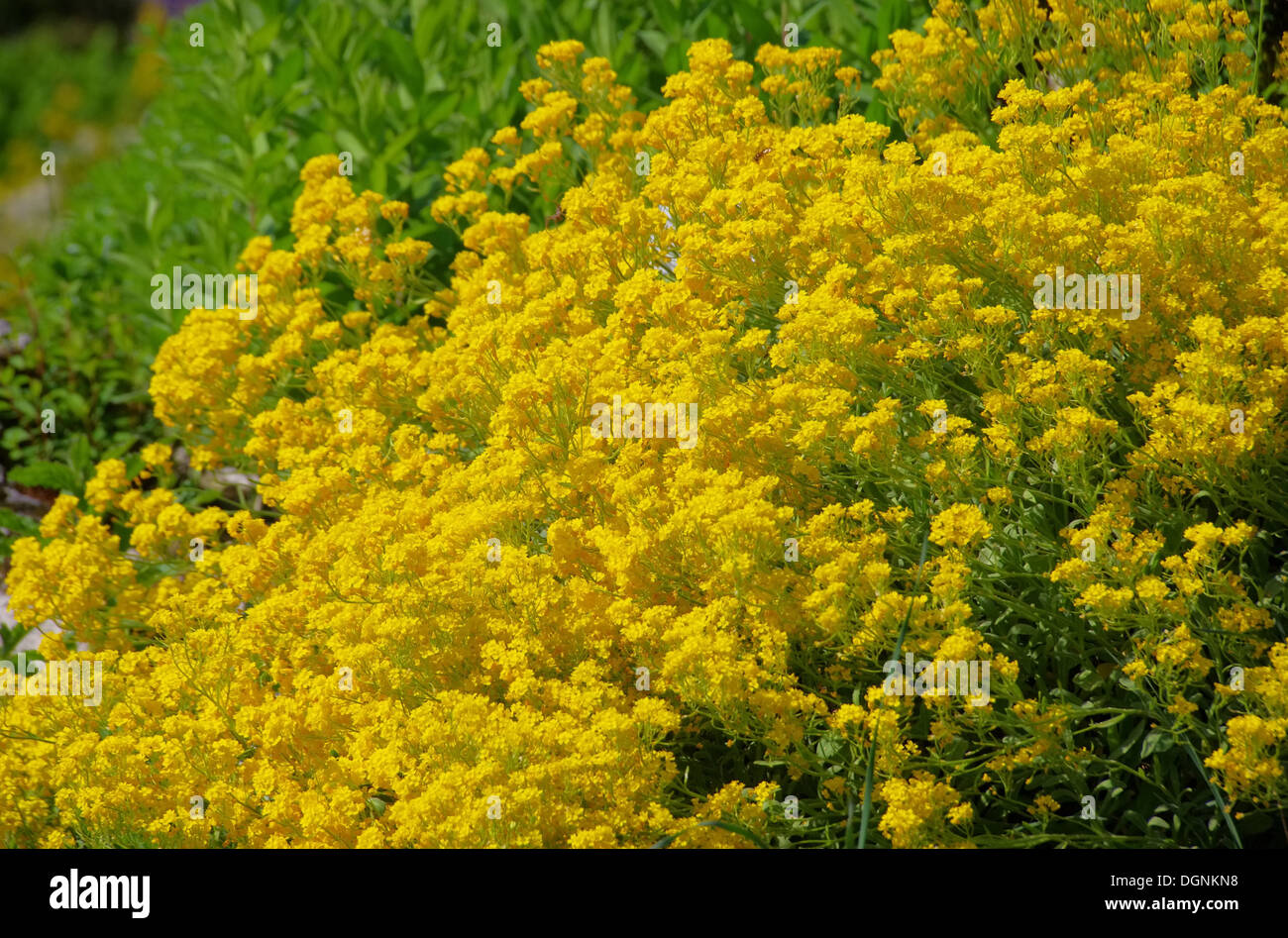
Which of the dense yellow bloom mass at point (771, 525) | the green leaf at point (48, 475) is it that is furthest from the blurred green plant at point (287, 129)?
the dense yellow bloom mass at point (771, 525)

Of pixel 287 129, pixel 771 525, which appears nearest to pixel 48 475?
pixel 287 129

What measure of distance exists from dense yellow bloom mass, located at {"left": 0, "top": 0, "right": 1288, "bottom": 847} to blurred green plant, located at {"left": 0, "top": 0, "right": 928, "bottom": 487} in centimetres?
141

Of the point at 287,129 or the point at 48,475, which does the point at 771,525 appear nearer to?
the point at 48,475

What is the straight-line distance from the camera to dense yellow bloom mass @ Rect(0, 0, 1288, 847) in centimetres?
274

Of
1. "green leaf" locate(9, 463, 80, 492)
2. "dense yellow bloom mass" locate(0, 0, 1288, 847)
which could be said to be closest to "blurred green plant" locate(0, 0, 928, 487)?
"green leaf" locate(9, 463, 80, 492)

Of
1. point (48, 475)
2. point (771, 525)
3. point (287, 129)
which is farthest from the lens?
point (287, 129)

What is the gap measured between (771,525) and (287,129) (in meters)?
4.35

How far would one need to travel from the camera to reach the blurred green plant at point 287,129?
5.52m

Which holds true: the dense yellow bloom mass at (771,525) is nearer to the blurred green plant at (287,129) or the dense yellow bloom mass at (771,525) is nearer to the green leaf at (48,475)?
the green leaf at (48,475)

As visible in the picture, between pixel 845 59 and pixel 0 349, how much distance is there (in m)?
4.14

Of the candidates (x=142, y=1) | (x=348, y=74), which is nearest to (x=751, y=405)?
(x=348, y=74)

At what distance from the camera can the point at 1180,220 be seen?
10.0 feet

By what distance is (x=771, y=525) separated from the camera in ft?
9.29
